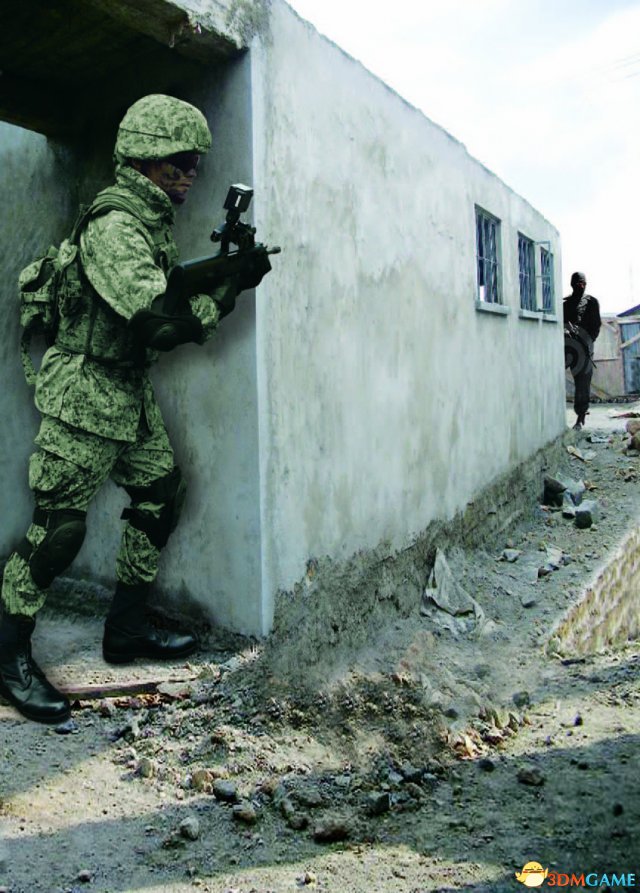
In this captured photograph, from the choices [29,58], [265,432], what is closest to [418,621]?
[265,432]

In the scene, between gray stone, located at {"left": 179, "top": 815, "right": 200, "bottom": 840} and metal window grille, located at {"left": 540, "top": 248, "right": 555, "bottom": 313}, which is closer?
gray stone, located at {"left": 179, "top": 815, "right": 200, "bottom": 840}

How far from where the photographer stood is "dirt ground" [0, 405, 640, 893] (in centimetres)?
230

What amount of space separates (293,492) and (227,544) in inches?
15.7

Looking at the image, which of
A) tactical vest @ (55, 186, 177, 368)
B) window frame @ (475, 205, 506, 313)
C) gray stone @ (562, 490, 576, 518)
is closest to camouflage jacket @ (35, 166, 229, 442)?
tactical vest @ (55, 186, 177, 368)

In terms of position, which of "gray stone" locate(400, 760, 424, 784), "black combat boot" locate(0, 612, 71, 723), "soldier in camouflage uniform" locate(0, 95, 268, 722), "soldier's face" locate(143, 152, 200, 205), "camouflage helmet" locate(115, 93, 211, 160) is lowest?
"gray stone" locate(400, 760, 424, 784)

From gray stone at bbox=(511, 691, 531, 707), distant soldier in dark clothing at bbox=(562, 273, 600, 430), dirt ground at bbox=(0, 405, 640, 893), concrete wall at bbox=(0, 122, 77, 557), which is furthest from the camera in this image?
distant soldier in dark clothing at bbox=(562, 273, 600, 430)

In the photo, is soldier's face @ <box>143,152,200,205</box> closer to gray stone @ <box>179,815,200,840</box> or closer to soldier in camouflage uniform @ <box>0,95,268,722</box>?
soldier in camouflage uniform @ <box>0,95,268,722</box>

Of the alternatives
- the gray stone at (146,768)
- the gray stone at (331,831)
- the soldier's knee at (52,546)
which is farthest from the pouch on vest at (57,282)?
the gray stone at (331,831)

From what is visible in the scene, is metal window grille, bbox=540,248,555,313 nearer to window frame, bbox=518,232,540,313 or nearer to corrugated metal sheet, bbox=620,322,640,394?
window frame, bbox=518,232,540,313

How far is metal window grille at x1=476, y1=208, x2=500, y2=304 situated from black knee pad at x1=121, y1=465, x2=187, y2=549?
4.07m

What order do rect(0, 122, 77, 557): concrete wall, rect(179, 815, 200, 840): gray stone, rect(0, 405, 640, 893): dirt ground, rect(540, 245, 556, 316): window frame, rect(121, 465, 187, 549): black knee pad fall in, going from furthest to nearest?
rect(540, 245, 556, 316): window frame
rect(0, 122, 77, 557): concrete wall
rect(121, 465, 187, 549): black knee pad
rect(179, 815, 200, 840): gray stone
rect(0, 405, 640, 893): dirt ground

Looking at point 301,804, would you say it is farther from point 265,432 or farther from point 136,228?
point 136,228

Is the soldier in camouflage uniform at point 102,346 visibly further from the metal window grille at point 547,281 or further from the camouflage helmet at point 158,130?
the metal window grille at point 547,281

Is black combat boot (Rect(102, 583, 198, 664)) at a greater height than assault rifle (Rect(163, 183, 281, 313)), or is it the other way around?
assault rifle (Rect(163, 183, 281, 313))
